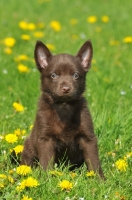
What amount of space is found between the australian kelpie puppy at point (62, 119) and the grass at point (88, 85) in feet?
0.64

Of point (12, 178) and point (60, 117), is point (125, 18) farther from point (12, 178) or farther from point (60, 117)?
point (12, 178)

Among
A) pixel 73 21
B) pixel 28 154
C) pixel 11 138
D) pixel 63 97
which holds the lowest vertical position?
pixel 28 154

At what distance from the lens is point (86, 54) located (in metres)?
5.31

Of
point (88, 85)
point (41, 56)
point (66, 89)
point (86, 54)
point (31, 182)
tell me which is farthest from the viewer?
point (88, 85)

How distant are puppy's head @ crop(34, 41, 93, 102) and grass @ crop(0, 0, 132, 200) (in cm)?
66

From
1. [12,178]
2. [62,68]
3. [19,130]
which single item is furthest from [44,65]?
[12,178]

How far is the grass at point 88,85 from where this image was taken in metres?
4.45

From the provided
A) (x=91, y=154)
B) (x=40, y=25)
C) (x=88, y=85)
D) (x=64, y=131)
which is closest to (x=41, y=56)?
(x=64, y=131)

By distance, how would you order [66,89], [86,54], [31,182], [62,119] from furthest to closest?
[86,54], [62,119], [66,89], [31,182]

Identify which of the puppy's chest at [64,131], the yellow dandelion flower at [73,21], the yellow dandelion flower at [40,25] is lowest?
the puppy's chest at [64,131]

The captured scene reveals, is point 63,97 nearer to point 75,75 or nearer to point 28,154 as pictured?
point 75,75

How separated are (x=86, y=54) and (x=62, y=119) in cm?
68

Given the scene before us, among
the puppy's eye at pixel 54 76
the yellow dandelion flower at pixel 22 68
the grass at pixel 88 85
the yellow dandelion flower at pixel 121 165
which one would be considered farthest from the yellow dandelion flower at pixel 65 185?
the yellow dandelion flower at pixel 22 68

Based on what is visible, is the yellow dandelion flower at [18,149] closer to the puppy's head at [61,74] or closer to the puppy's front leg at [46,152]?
the puppy's front leg at [46,152]
